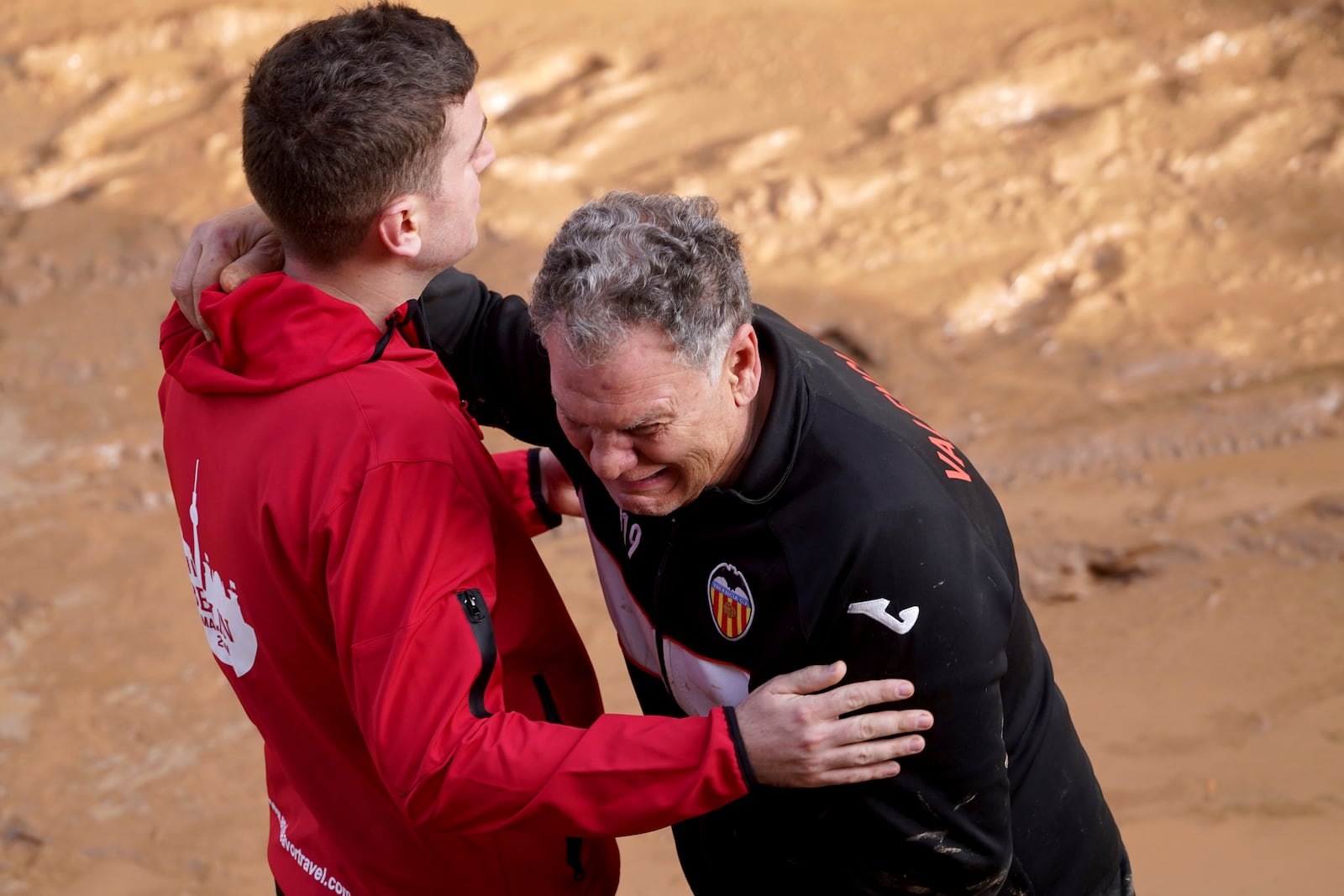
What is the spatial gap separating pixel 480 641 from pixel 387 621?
13cm

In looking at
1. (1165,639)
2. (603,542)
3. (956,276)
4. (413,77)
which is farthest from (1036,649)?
(956,276)

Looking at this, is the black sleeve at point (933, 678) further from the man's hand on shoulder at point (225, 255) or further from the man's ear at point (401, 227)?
the man's hand on shoulder at point (225, 255)

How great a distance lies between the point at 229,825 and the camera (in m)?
3.90

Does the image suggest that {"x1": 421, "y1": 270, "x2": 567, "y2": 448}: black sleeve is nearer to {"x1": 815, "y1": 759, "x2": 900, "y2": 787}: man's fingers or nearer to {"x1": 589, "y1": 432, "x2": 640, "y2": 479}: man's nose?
{"x1": 589, "y1": 432, "x2": 640, "y2": 479}: man's nose

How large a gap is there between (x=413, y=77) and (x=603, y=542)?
0.87 metres

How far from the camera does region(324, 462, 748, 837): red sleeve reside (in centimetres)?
172

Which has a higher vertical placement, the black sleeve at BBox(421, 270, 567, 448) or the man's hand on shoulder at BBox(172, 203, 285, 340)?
the man's hand on shoulder at BBox(172, 203, 285, 340)

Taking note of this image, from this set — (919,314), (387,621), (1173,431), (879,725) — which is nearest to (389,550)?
(387,621)

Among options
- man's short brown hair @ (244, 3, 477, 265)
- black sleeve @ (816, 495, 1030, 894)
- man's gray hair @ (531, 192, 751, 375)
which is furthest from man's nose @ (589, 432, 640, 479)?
man's short brown hair @ (244, 3, 477, 265)

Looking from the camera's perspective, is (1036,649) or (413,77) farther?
(1036,649)

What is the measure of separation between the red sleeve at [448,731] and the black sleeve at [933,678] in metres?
0.25

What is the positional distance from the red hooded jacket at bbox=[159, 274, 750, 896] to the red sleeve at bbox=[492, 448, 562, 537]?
39cm

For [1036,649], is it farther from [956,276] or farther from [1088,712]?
[956,276]

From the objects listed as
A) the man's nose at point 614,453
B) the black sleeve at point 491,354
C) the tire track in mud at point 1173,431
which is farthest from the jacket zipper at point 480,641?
the tire track in mud at point 1173,431
